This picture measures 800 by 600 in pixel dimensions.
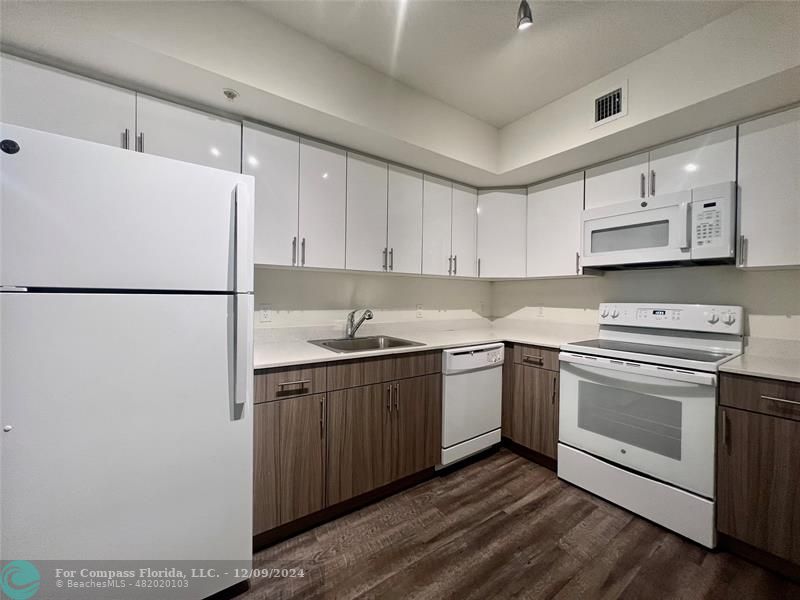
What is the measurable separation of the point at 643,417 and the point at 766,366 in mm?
590

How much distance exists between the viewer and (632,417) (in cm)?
186

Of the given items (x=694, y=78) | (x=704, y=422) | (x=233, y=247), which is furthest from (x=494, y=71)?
(x=704, y=422)

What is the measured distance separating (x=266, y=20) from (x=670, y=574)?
321 centimetres

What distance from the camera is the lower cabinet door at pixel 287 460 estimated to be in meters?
1.52

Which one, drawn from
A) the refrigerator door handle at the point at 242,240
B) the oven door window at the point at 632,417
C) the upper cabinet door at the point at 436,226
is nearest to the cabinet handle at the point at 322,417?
the refrigerator door handle at the point at 242,240

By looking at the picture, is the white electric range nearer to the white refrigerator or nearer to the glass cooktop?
the glass cooktop

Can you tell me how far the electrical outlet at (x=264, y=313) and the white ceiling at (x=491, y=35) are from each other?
157 cm

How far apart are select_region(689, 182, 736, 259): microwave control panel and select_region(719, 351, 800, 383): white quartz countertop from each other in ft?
1.87

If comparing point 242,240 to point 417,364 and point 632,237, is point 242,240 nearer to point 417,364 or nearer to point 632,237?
point 417,364

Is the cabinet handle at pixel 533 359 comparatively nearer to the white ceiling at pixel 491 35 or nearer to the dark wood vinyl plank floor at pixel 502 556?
the dark wood vinyl plank floor at pixel 502 556

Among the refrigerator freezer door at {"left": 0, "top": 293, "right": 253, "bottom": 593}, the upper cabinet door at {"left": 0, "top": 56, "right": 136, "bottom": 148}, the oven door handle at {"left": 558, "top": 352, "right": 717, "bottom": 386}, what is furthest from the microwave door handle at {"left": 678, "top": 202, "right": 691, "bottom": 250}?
the upper cabinet door at {"left": 0, "top": 56, "right": 136, "bottom": 148}

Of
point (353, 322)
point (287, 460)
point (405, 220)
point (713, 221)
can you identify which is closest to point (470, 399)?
point (353, 322)

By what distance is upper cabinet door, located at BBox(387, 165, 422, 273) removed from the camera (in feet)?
7.71

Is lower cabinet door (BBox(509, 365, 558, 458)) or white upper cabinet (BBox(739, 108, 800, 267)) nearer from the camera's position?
white upper cabinet (BBox(739, 108, 800, 267))
